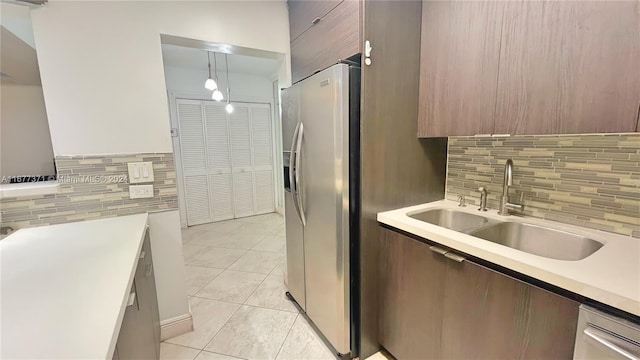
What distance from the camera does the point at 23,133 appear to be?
172cm

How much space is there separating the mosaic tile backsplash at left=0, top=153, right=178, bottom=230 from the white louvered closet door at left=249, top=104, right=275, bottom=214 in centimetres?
297

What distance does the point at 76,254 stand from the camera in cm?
106

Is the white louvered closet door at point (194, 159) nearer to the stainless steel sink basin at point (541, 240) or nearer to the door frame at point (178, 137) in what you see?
the door frame at point (178, 137)

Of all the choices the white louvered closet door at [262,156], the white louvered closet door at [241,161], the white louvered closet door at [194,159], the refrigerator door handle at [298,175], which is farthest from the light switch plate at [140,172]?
the white louvered closet door at [262,156]

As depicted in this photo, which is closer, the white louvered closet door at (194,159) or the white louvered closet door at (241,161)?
the white louvered closet door at (194,159)

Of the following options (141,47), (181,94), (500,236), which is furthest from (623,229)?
(181,94)

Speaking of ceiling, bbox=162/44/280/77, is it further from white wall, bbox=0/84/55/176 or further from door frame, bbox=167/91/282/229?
white wall, bbox=0/84/55/176

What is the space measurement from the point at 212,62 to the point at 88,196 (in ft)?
9.18

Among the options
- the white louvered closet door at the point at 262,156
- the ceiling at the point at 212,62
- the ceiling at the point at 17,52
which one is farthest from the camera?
the white louvered closet door at the point at 262,156

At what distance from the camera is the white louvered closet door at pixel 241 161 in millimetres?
4418

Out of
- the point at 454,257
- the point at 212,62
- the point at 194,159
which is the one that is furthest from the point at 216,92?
the point at 454,257

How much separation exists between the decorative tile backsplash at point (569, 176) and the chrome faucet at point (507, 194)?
0.23 ft

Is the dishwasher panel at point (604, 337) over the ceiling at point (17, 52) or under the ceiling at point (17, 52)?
under

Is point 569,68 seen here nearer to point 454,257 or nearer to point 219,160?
point 454,257
